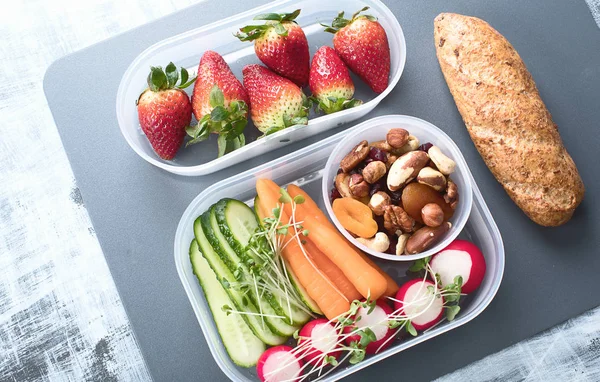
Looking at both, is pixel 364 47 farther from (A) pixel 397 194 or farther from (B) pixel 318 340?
(B) pixel 318 340

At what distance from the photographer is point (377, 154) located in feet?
3.96

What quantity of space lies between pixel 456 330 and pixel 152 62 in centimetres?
105

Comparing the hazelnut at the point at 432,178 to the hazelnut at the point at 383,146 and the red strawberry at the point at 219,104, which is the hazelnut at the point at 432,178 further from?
the red strawberry at the point at 219,104

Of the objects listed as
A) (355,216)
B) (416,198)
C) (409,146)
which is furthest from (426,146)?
(355,216)

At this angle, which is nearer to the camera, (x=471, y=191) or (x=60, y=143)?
(x=471, y=191)

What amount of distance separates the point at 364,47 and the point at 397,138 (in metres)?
0.25

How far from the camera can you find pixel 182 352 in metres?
1.28

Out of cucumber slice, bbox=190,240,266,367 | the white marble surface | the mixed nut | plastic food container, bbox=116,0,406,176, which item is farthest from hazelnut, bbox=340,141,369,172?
the white marble surface

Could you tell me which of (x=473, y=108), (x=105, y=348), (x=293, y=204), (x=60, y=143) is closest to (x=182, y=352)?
(x=105, y=348)

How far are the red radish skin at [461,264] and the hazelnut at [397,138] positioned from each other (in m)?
0.28

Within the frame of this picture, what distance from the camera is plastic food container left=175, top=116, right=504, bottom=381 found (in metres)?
1.21

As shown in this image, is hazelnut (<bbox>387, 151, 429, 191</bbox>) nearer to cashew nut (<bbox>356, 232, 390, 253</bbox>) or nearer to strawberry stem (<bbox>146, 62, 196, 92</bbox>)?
cashew nut (<bbox>356, 232, 390, 253</bbox>)

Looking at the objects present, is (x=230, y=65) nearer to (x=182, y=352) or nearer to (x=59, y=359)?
(x=182, y=352)

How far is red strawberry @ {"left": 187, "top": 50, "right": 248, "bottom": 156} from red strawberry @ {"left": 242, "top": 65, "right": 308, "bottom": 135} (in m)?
0.03
